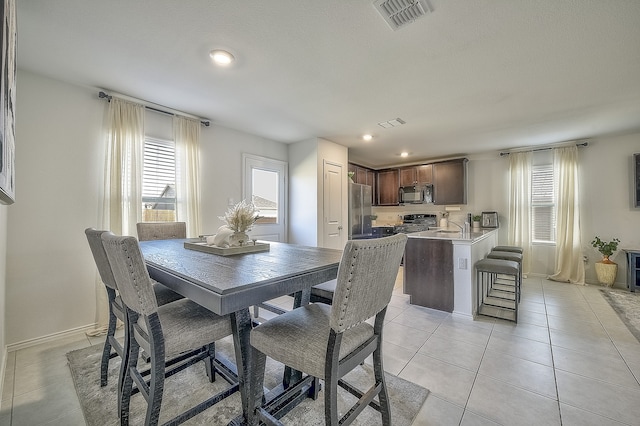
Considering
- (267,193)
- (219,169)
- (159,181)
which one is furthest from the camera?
(267,193)

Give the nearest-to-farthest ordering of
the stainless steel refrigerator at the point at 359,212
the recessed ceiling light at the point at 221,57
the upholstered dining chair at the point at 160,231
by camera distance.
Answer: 1. the recessed ceiling light at the point at 221,57
2. the upholstered dining chair at the point at 160,231
3. the stainless steel refrigerator at the point at 359,212

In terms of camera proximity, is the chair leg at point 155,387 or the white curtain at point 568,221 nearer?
the chair leg at point 155,387

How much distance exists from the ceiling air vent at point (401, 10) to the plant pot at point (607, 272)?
16.2 feet

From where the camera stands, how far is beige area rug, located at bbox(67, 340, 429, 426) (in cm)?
146

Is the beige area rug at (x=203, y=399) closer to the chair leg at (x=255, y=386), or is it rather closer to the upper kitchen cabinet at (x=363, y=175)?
the chair leg at (x=255, y=386)

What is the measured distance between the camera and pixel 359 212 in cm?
525

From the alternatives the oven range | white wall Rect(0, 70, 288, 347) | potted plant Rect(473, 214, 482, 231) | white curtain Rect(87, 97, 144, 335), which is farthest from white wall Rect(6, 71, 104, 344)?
potted plant Rect(473, 214, 482, 231)

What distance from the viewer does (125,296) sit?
1.25 metres

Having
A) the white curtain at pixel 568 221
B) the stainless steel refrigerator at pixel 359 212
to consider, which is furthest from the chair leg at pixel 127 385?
the white curtain at pixel 568 221

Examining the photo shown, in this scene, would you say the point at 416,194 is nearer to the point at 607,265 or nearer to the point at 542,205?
the point at 542,205

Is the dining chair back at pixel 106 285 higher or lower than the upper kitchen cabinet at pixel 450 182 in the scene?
lower

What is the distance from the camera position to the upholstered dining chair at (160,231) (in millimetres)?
2570

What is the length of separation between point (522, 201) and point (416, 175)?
6.55 ft

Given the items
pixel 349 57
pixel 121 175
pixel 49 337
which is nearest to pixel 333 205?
pixel 349 57
